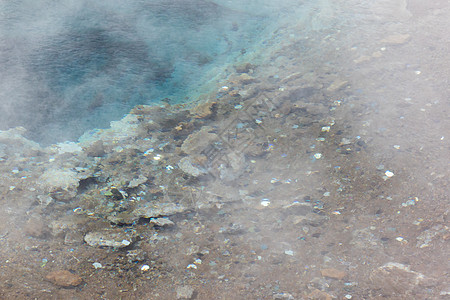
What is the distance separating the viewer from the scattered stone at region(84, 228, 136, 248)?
2109 millimetres

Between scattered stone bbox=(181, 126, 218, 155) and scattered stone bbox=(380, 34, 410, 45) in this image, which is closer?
scattered stone bbox=(181, 126, 218, 155)

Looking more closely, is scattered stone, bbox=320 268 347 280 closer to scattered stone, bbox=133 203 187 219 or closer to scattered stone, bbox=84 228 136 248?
scattered stone, bbox=133 203 187 219

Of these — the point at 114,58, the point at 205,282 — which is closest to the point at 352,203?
the point at 205,282

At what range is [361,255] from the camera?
1979 millimetres

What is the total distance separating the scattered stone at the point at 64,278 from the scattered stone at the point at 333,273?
127 cm

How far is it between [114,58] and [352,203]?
2894mm

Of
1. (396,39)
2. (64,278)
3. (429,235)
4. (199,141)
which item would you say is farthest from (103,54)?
(429,235)

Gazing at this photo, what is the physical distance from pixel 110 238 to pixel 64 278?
1.09ft

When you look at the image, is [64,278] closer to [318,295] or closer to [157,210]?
[157,210]

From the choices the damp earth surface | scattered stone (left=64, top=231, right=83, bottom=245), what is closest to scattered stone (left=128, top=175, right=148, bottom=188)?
the damp earth surface

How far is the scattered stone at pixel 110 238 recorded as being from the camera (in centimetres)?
211

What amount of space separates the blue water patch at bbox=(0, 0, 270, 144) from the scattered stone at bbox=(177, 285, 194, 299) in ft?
5.58

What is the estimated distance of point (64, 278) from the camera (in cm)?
189

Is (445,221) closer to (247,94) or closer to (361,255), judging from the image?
(361,255)
